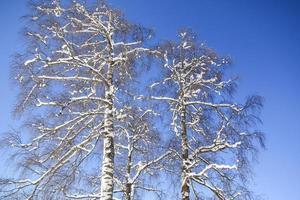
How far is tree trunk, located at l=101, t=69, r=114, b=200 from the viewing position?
10.6 metres

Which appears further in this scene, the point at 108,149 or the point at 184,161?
the point at 184,161

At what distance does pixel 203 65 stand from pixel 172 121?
101 inches

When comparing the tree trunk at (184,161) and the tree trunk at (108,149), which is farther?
the tree trunk at (184,161)

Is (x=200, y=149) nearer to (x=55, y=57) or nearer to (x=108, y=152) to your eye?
(x=108, y=152)

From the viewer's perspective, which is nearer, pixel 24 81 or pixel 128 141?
pixel 24 81

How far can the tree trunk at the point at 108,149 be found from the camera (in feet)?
34.8

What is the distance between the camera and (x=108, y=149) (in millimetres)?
11242

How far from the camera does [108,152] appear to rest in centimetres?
1120

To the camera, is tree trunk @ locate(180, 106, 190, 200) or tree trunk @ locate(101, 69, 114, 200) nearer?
tree trunk @ locate(101, 69, 114, 200)

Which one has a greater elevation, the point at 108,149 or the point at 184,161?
the point at 184,161

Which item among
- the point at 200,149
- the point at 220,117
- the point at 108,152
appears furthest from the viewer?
the point at 220,117

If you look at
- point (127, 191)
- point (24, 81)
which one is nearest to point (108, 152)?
point (24, 81)

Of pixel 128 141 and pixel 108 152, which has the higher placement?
pixel 128 141

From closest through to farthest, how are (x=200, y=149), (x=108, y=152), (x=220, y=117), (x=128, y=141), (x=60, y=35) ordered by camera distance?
(x=108, y=152), (x=60, y=35), (x=200, y=149), (x=220, y=117), (x=128, y=141)
